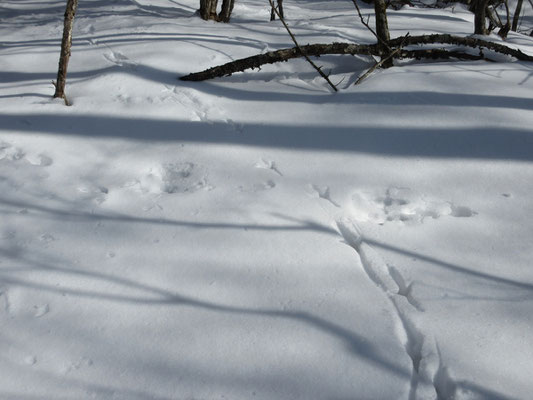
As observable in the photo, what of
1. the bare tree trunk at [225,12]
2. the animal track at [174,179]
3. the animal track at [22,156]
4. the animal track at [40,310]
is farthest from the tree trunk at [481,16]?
the animal track at [40,310]

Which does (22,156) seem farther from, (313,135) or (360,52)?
(360,52)

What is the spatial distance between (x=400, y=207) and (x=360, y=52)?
2.13 meters

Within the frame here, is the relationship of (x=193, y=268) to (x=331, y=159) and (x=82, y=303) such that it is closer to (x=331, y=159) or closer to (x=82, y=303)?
(x=82, y=303)

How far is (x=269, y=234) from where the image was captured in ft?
7.63

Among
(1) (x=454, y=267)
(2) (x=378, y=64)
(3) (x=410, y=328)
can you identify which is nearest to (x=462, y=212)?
(1) (x=454, y=267)

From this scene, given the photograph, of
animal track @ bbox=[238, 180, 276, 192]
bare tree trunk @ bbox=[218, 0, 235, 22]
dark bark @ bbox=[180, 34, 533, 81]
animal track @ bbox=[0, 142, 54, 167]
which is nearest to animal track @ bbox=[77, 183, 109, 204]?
animal track @ bbox=[0, 142, 54, 167]

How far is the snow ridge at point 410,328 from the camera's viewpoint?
63.3 inches

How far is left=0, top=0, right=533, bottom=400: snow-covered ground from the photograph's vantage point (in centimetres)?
168

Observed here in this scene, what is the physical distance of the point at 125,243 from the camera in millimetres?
2285

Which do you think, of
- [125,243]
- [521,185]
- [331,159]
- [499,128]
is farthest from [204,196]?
[499,128]

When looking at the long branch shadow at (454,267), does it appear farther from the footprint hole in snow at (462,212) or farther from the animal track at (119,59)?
the animal track at (119,59)

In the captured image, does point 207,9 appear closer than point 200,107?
No

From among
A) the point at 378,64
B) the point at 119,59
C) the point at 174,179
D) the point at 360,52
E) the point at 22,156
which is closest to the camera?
the point at 174,179

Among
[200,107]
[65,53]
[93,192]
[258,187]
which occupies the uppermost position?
[65,53]
